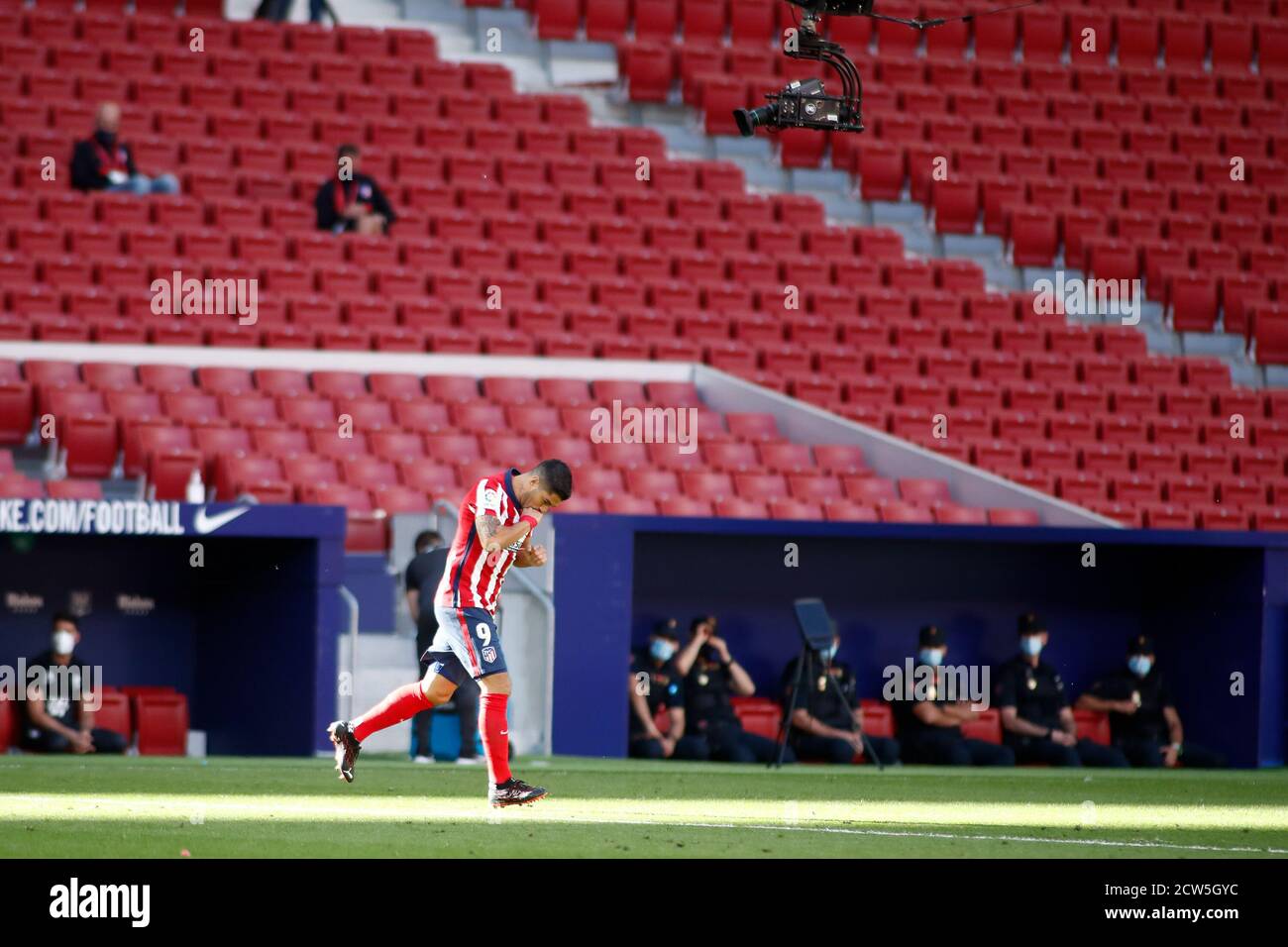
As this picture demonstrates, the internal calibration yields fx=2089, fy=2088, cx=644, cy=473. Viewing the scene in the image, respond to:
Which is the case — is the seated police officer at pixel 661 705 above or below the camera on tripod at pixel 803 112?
Result: below

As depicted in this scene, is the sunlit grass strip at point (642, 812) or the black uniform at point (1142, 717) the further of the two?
the black uniform at point (1142, 717)

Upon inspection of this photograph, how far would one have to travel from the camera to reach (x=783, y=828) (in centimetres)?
983

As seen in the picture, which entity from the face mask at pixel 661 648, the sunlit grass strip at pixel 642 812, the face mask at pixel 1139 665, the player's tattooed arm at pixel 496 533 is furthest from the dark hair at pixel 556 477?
the face mask at pixel 1139 665

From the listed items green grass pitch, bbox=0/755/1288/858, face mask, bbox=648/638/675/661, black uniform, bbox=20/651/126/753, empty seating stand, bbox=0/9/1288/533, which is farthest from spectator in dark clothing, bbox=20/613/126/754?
face mask, bbox=648/638/675/661

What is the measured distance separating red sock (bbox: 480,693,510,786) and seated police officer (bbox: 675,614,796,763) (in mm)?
5905

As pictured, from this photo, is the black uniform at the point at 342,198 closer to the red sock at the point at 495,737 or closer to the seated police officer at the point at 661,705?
the seated police officer at the point at 661,705

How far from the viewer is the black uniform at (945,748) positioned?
1662 centimetres

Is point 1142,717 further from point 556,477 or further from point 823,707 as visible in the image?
point 556,477

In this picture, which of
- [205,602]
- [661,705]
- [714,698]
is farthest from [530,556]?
[205,602]

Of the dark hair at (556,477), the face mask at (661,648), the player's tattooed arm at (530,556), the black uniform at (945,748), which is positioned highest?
the dark hair at (556,477)

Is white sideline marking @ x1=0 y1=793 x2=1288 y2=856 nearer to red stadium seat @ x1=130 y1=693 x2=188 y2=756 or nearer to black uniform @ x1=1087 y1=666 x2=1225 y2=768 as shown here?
red stadium seat @ x1=130 y1=693 x2=188 y2=756

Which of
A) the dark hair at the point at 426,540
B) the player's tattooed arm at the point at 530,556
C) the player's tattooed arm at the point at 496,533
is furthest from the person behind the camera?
the dark hair at the point at 426,540

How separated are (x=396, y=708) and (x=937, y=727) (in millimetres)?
7338

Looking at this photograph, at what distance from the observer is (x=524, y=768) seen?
1412 cm
